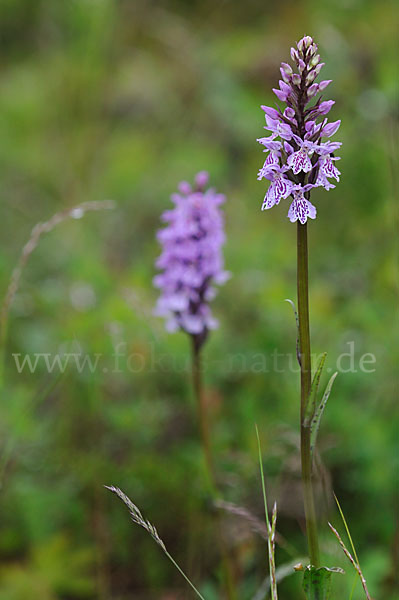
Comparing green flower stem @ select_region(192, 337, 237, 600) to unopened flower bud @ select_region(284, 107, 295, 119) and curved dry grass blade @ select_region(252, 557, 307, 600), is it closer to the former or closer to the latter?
curved dry grass blade @ select_region(252, 557, 307, 600)

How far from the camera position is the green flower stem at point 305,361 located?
117cm

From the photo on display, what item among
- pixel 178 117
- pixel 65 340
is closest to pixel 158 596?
pixel 65 340

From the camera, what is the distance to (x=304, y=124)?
3.87ft

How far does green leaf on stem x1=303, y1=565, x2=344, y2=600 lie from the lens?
120 centimetres

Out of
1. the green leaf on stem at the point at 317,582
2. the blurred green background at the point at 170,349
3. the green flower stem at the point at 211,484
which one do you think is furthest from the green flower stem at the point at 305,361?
the green flower stem at the point at 211,484

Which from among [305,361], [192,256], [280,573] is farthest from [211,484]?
[305,361]

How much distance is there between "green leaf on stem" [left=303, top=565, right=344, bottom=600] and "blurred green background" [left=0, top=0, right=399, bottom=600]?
0.35m

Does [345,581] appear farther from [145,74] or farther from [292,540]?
[145,74]

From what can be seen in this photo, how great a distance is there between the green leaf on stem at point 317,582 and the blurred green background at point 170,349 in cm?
35

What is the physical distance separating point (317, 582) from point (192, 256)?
1.08 m

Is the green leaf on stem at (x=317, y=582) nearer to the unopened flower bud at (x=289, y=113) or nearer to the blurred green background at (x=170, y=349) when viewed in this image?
the blurred green background at (x=170, y=349)

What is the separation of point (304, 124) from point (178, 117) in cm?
521

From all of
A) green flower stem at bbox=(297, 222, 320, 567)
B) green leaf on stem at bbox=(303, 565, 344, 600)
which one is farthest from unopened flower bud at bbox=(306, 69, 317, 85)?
green leaf on stem at bbox=(303, 565, 344, 600)

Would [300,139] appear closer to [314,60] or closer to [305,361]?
[314,60]
